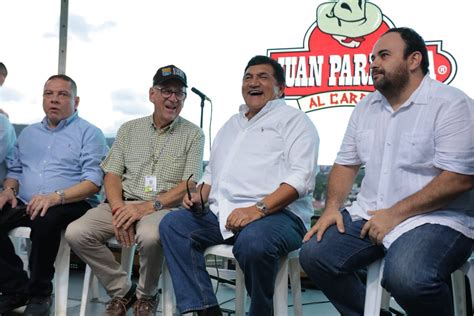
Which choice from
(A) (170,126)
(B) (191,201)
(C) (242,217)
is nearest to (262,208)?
(C) (242,217)

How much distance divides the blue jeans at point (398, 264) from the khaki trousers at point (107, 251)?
653mm

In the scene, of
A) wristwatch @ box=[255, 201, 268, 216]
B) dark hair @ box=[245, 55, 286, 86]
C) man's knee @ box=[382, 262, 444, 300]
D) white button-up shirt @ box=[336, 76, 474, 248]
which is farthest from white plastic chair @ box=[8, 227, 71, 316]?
man's knee @ box=[382, 262, 444, 300]

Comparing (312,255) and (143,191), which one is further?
(143,191)

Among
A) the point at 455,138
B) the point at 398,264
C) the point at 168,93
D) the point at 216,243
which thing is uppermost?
the point at 168,93

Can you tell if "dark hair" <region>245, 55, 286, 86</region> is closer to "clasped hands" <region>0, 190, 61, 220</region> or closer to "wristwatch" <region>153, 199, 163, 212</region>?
"wristwatch" <region>153, 199, 163, 212</region>

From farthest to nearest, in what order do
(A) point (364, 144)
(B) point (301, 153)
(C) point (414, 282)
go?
(B) point (301, 153)
(A) point (364, 144)
(C) point (414, 282)

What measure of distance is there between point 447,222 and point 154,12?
2734 mm

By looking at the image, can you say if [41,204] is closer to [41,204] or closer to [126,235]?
[41,204]

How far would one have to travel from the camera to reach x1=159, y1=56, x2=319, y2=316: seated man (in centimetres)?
183

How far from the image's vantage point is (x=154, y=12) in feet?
12.3

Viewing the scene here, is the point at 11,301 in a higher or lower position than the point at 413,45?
lower

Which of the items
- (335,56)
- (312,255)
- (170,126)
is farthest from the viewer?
(335,56)

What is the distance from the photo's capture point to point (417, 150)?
1.70 m

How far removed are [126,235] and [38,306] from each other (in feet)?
1.69
